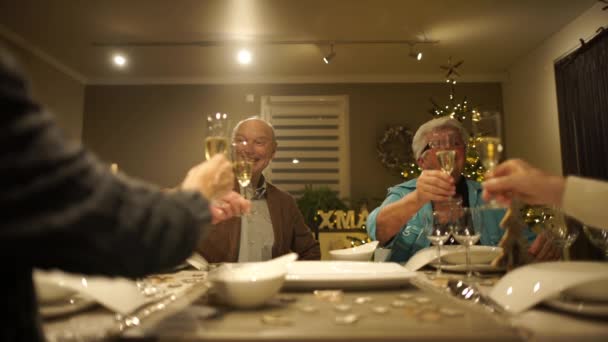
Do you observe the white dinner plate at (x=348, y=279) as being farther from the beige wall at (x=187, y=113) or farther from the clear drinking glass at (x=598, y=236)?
the beige wall at (x=187, y=113)

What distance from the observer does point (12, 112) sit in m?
0.40

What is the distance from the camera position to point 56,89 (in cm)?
444

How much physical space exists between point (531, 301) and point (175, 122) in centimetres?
480

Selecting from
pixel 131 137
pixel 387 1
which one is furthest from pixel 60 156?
pixel 131 137

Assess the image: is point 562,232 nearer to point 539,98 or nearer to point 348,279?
point 348,279

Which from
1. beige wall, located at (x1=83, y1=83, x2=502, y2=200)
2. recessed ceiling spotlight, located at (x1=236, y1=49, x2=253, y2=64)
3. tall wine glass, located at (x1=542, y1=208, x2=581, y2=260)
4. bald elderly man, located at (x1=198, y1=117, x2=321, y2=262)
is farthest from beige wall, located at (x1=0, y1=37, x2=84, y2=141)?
tall wine glass, located at (x1=542, y1=208, x2=581, y2=260)

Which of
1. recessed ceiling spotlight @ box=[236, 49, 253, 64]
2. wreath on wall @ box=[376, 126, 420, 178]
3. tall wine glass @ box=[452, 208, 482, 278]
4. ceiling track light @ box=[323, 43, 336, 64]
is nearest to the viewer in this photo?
tall wine glass @ box=[452, 208, 482, 278]

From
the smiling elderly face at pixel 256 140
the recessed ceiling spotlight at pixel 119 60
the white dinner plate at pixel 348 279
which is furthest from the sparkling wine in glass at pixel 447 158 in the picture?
the recessed ceiling spotlight at pixel 119 60

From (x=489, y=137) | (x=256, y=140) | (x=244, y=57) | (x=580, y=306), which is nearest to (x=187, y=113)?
(x=244, y=57)

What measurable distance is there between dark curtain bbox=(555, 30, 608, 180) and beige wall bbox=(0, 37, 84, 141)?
15.6 ft

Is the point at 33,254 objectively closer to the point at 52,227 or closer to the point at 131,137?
the point at 52,227

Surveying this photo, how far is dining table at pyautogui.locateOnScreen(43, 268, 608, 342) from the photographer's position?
0.54m

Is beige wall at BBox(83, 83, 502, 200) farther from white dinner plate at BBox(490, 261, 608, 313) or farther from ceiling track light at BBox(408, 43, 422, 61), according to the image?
white dinner plate at BBox(490, 261, 608, 313)

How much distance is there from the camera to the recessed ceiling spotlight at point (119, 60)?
426 cm
